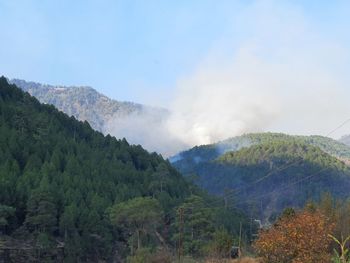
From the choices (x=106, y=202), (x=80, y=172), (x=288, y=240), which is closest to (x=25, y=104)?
(x=80, y=172)

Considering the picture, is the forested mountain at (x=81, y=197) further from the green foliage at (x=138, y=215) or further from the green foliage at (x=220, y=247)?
the green foliage at (x=220, y=247)

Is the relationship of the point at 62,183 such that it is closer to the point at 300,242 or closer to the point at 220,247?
the point at 220,247

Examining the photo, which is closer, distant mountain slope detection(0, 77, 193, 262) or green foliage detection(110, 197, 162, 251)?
green foliage detection(110, 197, 162, 251)

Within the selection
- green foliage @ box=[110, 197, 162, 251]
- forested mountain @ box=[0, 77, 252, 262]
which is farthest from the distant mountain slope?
green foliage @ box=[110, 197, 162, 251]

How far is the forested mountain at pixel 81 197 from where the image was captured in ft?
270

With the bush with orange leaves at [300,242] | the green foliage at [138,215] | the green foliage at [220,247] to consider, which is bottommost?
the bush with orange leaves at [300,242]

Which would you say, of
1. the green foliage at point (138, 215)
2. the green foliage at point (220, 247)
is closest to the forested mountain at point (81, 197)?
the green foliage at point (138, 215)

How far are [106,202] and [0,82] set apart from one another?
77863 mm

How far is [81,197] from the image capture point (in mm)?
102812

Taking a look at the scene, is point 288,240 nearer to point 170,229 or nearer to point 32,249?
point 32,249

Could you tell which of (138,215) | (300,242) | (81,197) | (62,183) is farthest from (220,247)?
(62,183)

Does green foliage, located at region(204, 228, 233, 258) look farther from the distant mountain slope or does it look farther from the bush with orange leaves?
the bush with orange leaves

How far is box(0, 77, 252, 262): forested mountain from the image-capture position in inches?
3238

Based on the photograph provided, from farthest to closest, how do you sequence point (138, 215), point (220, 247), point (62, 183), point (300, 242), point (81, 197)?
point (62, 183)
point (81, 197)
point (138, 215)
point (220, 247)
point (300, 242)
